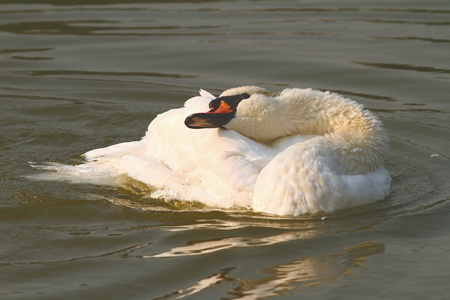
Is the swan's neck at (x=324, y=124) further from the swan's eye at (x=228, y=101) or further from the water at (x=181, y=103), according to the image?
the water at (x=181, y=103)

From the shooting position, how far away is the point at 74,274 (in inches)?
255

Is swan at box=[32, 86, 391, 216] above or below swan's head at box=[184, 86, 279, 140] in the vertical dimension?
below

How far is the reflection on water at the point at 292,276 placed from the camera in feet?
20.0

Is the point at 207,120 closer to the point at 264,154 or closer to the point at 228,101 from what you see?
the point at 228,101

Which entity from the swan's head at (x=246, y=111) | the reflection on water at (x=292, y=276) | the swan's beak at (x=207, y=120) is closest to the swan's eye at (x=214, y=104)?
the swan's head at (x=246, y=111)

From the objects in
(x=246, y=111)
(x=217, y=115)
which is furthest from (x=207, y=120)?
(x=246, y=111)

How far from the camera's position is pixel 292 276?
6.35 m

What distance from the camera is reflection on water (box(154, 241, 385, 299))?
608 centimetres

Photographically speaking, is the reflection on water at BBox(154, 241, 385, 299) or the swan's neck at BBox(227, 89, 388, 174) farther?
the swan's neck at BBox(227, 89, 388, 174)

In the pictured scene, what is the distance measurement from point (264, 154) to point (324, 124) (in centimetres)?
95

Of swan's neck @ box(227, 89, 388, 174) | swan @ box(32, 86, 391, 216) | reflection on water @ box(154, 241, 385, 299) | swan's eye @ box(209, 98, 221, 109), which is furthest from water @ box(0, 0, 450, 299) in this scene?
swan's eye @ box(209, 98, 221, 109)

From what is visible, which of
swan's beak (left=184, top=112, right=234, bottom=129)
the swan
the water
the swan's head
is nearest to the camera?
the water

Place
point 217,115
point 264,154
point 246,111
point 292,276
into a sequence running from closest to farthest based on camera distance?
point 292,276, point 264,154, point 217,115, point 246,111

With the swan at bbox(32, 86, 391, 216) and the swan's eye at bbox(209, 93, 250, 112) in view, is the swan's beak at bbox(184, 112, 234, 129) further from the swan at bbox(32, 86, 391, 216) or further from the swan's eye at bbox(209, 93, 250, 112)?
the swan's eye at bbox(209, 93, 250, 112)
